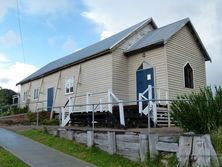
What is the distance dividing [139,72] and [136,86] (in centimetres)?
88

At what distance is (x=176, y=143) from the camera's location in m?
9.40

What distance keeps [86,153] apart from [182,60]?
10.7 meters

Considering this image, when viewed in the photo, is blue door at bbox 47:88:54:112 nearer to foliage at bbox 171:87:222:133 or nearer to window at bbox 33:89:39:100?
window at bbox 33:89:39:100

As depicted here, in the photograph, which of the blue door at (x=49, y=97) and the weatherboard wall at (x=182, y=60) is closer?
the weatherboard wall at (x=182, y=60)

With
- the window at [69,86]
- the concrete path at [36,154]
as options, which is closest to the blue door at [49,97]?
the window at [69,86]

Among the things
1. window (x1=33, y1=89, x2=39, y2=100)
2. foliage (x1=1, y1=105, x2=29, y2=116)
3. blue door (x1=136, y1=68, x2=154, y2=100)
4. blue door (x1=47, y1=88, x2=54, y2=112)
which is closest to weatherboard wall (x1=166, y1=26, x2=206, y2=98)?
blue door (x1=136, y1=68, x2=154, y2=100)

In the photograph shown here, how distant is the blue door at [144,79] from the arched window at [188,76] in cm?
236

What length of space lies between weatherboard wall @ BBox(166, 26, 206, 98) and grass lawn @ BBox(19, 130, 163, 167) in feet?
24.7

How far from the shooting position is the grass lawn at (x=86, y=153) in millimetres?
→ 10817

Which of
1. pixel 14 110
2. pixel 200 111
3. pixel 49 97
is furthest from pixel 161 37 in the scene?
pixel 14 110

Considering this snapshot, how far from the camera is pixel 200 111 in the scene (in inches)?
395

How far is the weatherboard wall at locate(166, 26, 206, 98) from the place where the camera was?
19.8 m

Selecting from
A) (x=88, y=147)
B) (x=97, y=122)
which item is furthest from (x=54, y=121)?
(x=88, y=147)

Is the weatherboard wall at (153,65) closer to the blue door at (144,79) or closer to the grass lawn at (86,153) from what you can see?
the blue door at (144,79)
